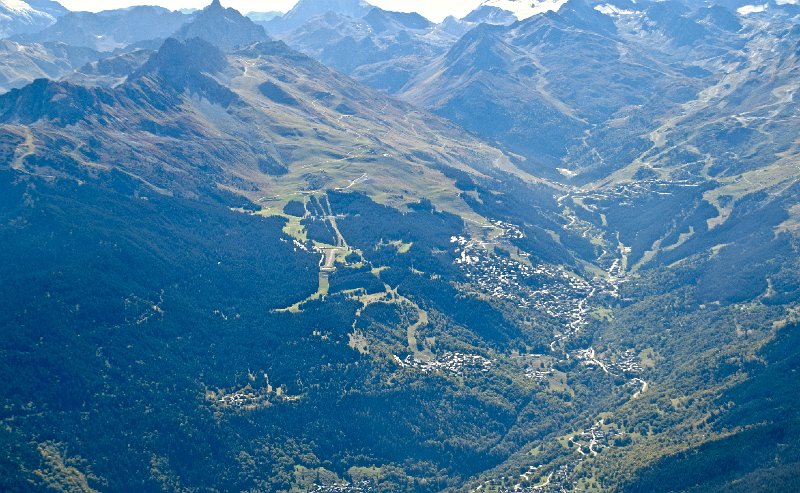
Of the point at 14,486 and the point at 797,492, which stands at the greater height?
the point at 797,492

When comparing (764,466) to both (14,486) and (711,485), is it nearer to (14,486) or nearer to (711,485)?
(711,485)

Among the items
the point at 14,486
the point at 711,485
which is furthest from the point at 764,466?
the point at 14,486

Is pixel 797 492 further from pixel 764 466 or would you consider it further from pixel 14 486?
pixel 14 486

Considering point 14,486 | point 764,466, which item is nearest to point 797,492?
point 764,466

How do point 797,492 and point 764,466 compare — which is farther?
point 764,466

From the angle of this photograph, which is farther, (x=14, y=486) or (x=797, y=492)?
(x=14, y=486)

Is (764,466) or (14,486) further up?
(764,466)

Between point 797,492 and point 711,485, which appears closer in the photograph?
point 797,492

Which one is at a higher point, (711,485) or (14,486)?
(711,485)
